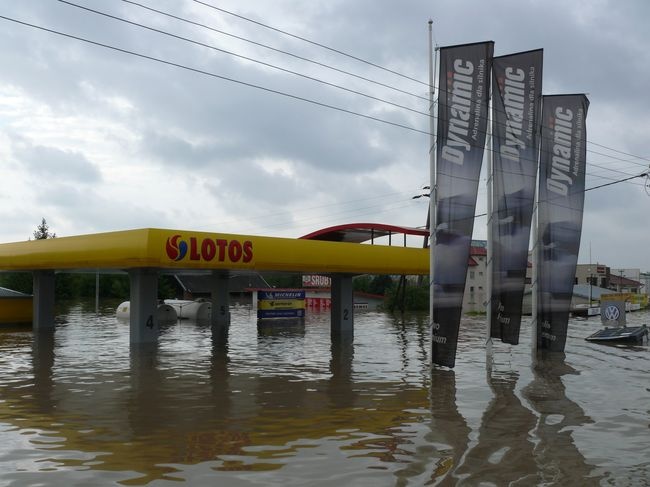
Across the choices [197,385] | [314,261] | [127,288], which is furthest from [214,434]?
[127,288]

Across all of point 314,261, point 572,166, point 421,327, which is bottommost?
point 421,327

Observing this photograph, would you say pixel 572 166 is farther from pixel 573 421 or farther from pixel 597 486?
pixel 597 486

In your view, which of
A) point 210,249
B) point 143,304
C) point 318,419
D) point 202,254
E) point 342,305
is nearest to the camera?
point 318,419

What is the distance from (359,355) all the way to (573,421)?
10458mm

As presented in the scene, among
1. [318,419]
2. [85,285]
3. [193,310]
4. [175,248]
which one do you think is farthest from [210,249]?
[85,285]

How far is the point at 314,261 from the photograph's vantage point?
23.1 meters

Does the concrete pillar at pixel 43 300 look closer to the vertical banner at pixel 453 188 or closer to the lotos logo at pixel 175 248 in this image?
the lotos logo at pixel 175 248

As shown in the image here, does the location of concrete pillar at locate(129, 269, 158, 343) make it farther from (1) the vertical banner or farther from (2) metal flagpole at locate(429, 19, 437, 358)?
(1) the vertical banner

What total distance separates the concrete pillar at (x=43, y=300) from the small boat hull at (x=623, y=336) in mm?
24934

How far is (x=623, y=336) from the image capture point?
2717cm

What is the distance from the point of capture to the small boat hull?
1069 inches

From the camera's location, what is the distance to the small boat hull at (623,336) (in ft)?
89.1

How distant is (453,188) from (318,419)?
8516 mm

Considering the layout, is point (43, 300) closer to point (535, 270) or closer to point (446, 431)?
point (535, 270)
